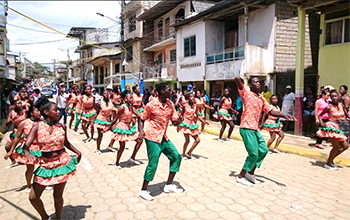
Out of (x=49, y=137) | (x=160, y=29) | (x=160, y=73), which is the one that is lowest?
(x=49, y=137)

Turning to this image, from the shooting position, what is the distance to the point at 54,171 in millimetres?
3459

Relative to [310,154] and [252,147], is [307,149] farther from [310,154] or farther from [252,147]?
[252,147]

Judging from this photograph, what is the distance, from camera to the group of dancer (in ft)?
11.4

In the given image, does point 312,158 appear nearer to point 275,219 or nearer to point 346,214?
point 346,214

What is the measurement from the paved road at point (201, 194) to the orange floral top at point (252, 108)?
1.13 metres

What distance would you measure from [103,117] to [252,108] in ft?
14.7

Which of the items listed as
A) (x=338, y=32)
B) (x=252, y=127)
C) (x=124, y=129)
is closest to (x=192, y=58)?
(x=338, y=32)

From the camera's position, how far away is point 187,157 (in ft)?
24.2

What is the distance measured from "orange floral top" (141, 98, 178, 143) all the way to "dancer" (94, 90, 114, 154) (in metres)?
3.58

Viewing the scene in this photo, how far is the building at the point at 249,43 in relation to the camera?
46.3ft

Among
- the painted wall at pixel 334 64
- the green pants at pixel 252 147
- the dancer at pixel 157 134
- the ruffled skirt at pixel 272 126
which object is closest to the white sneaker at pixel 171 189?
the dancer at pixel 157 134

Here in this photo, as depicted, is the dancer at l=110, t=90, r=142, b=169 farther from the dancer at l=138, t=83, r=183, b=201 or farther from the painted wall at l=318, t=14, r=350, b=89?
the painted wall at l=318, t=14, r=350, b=89

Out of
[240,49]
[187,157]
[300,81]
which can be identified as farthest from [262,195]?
A: [240,49]

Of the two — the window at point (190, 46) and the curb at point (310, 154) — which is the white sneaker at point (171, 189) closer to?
the curb at point (310, 154)
